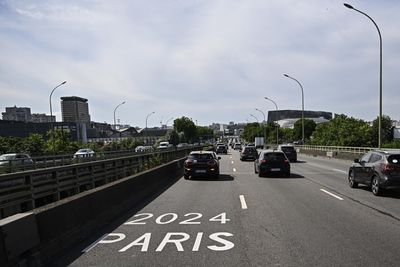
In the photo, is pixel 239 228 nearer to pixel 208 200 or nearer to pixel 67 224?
pixel 67 224

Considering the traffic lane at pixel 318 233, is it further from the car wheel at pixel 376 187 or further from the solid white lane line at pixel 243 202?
the car wheel at pixel 376 187

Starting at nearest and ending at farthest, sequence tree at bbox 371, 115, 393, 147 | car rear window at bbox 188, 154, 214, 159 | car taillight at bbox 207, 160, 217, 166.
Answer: car taillight at bbox 207, 160, 217, 166 < car rear window at bbox 188, 154, 214, 159 < tree at bbox 371, 115, 393, 147

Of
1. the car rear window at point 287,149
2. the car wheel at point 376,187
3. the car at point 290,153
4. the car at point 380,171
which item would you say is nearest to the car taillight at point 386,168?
the car at point 380,171

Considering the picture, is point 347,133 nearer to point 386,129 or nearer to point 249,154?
point 386,129

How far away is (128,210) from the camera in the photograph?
1148 centimetres

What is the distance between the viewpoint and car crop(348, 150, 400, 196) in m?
13.5

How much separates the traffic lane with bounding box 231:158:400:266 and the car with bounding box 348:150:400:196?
1.71 m

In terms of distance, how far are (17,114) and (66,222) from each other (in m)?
184

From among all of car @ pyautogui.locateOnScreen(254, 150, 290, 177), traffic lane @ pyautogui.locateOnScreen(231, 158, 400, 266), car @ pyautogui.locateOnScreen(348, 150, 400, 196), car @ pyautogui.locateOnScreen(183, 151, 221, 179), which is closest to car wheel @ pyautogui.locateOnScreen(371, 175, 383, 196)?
car @ pyautogui.locateOnScreen(348, 150, 400, 196)

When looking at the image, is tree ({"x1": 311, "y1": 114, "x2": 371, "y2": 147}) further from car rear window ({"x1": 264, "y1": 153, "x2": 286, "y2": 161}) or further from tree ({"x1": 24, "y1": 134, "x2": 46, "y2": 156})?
car rear window ({"x1": 264, "y1": 153, "x2": 286, "y2": 161})

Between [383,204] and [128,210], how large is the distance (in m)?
6.78

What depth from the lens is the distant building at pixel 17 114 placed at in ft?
574

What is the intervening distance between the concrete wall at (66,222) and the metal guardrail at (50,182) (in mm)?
1573

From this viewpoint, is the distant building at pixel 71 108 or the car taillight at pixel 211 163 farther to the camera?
the distant building at pixel 71 108
